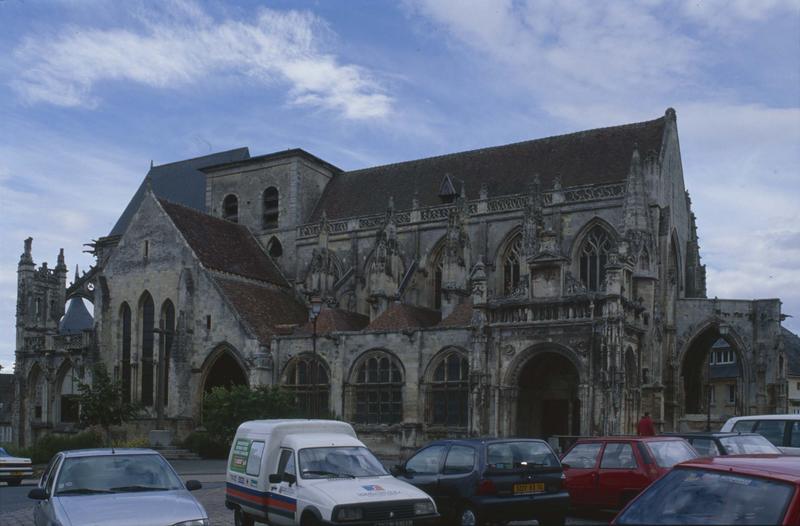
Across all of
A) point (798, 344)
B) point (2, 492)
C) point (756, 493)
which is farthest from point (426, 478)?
point (798, 344)

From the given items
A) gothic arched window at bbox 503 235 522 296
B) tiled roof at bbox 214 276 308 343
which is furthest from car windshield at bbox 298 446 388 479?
gothic arched window at bbox 503 235 522 296

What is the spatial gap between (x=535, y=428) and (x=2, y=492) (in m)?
17.5

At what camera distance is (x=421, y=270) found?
4078cm

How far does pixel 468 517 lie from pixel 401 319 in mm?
22173

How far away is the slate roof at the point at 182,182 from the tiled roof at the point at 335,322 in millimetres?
17416

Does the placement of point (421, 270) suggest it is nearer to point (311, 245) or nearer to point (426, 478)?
point (311, 245)

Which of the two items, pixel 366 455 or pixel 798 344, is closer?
pixel 366 455

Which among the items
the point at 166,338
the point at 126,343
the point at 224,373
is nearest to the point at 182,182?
the point at 126,343

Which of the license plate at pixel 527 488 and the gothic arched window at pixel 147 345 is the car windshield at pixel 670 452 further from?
the gothic arched window at pixel 147 345

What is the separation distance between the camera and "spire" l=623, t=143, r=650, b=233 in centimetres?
3469

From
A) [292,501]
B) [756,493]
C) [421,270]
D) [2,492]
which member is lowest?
[2,492]

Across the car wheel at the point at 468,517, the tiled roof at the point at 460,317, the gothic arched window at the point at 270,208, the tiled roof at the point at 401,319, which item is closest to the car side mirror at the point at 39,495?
the car wheel at the point at 468,517

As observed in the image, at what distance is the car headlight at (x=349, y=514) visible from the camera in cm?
1166

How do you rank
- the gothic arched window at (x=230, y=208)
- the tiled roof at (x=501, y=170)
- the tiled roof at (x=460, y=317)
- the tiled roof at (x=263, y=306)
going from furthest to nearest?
the gothic arched window at (x=230, y=208), the tiled roof at (x=263, y=306), the tiled roof at (x=501, y=170), the tiled roof at (x=460, y=317)
